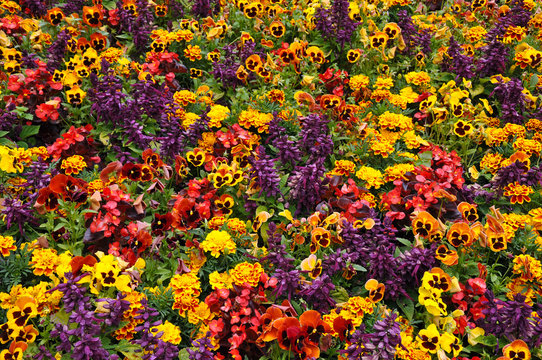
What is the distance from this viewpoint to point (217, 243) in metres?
3.11

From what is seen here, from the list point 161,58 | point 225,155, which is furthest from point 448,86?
point 161,58

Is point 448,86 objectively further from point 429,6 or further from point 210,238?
point 210,238

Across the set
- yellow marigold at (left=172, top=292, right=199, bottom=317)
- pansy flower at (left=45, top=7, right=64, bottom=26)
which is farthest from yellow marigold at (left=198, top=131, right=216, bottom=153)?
pansy flower at (left=45, top=7, right=64, bottom=26)

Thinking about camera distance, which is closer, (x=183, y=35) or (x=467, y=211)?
(x=467, y=211)

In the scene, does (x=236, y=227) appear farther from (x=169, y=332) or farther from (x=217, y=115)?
(x=217, y=115)

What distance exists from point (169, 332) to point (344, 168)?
171cm

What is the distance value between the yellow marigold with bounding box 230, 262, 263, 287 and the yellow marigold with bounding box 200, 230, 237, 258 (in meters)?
0.18

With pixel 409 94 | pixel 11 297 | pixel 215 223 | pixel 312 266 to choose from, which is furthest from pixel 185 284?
pixel 409 94

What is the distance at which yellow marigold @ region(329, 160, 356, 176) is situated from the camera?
3744mm

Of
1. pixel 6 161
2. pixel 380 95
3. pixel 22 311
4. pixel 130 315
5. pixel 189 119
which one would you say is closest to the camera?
pixel 22 311

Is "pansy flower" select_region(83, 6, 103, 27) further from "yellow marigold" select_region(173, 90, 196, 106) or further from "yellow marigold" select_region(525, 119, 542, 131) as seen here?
"yellow marigold" select_region(525, 119, 542, 131)

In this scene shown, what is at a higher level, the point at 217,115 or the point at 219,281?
the point at 217,115

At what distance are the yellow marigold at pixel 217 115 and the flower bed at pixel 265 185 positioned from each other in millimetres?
16

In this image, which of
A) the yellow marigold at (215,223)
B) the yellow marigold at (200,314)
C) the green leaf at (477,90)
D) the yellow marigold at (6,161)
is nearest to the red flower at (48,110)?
the yellow marigold at (6,161)
